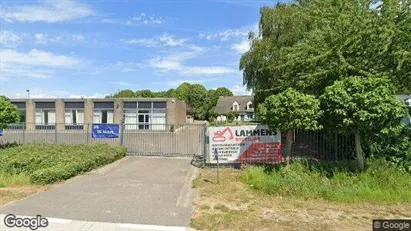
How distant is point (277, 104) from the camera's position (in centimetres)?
961

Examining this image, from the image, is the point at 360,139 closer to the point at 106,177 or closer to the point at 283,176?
the point at 283,176

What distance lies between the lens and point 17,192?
832 centimetres

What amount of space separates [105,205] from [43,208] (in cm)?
133

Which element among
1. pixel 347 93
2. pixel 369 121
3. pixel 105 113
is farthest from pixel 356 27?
pixel 105 113

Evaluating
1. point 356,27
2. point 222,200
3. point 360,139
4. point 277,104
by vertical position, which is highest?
point 356,27

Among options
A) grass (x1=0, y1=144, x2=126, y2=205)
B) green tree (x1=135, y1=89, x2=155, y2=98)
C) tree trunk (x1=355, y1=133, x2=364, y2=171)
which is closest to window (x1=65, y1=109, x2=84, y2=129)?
grass (x1=0, y1=144, x2=126, y2=205)

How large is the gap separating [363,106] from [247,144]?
433 centimetres

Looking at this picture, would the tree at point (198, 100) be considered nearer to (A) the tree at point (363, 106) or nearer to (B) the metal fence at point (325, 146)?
(B) the metal fence at point (325, 146)

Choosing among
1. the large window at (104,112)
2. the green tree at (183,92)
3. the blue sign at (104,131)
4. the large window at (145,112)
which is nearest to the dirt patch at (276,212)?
the blue sign at (104,131)

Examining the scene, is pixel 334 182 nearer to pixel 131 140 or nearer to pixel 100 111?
pixel 131 140

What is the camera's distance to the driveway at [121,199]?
6414mm

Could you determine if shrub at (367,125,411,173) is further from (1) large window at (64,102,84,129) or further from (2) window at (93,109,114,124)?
(1) large window at (64,102,84,129)

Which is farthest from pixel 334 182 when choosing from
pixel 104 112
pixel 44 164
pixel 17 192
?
pixel 104 112

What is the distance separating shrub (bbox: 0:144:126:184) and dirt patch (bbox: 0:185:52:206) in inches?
16.3
